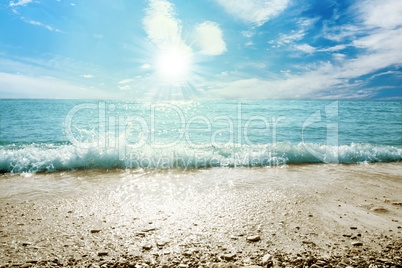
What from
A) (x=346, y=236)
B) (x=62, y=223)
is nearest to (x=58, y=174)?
(x=62, y=223)

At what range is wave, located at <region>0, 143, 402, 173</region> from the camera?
691 centimetres

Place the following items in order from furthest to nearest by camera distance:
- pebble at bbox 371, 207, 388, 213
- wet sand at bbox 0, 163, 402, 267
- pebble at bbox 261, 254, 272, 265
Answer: pebble at bbox 371, 207, 388, 213 < wet sand at bbox 0, 163, 402, 267 < pebble at bbox 261, 254, 272, 265

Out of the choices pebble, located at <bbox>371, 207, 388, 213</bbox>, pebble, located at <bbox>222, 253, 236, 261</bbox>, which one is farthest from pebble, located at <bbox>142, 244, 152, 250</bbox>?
pebble, located at <bbox>371, 207, 388, 213</bbox>

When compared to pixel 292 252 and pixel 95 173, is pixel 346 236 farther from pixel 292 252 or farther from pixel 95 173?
pixel 95 173

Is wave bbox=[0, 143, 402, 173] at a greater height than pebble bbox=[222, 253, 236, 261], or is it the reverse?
wave bbox=[0, 143, 402, 173]

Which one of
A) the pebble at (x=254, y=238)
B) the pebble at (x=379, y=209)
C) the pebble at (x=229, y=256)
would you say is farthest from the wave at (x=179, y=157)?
the pebble at (x=229, y=256)

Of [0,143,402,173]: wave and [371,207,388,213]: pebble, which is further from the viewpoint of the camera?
[0,143,402,173]: wave

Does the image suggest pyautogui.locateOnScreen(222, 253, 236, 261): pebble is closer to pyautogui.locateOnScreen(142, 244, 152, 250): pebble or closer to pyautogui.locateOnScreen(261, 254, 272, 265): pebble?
pyautogui.locateOnScreen(261, 254, 272, 265): pebble

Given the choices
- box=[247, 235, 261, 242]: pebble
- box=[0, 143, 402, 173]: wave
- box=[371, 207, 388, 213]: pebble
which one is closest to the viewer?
box=[247, 235, 261, 242]: pebble

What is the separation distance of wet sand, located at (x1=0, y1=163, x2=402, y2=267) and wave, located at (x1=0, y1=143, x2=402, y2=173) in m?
1.21

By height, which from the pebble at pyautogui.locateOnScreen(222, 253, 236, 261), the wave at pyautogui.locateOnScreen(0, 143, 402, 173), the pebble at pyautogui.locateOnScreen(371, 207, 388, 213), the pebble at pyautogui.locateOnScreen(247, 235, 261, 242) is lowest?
the pebble at pyautogui.locateOnScreen(371, 207, 388, 213)

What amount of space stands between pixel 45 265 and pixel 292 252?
2.91 meters

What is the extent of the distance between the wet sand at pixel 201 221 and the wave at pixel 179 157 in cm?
121

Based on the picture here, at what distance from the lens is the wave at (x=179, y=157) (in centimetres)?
691
